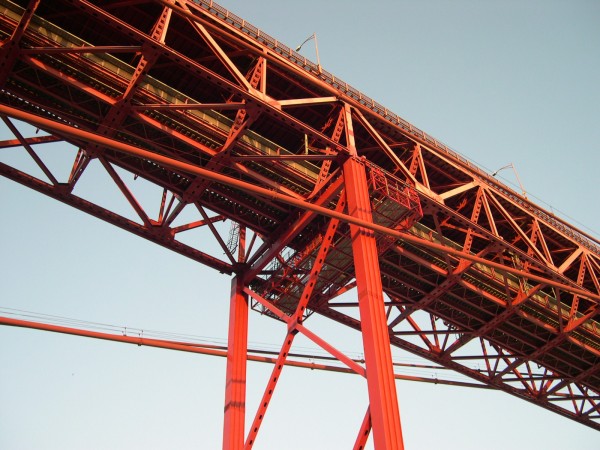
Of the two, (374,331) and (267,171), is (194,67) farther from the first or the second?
(374,331)

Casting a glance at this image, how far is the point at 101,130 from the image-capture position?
58.2ft

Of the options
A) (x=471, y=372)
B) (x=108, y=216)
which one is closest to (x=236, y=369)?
(x=108, y=216)

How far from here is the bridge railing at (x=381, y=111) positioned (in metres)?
19.1

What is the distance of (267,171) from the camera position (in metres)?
19.5

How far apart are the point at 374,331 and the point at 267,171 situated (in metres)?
7.44

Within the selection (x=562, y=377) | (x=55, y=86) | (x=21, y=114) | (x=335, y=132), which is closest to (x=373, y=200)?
(x=335, y=132)

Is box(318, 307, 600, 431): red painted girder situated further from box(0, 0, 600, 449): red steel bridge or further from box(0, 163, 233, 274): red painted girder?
box(0, 163, 233, 274): red painted girder

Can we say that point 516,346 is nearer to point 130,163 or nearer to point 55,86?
point 130,163

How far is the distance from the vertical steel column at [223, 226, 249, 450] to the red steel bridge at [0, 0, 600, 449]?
49 mm

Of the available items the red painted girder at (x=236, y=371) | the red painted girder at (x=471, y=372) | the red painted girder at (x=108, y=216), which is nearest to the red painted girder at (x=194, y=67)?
the red painted girder at (x=108, y=216)

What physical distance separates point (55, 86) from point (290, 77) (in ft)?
23.7

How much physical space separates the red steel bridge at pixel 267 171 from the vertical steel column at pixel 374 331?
4 centimetres

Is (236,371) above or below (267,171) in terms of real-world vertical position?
below

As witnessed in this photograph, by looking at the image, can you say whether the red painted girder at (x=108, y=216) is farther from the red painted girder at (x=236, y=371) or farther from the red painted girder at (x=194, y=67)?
the red painted girder at (x=194, y=67)
